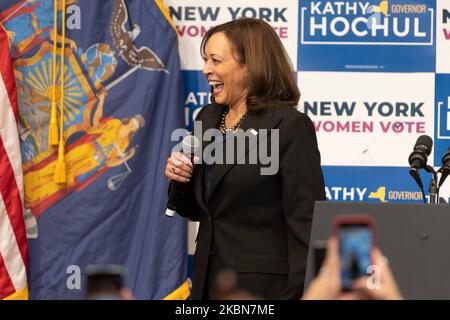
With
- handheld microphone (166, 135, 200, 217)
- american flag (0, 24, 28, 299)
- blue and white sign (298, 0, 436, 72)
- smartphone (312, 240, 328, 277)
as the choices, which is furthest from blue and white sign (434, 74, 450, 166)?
smartphone (312, 240, 328, 277)

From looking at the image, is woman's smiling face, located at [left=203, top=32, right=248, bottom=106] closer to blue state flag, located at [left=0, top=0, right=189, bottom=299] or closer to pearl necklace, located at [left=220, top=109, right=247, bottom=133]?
pearl necklace, located at [left=220, top=109, right=247, bottom=133]

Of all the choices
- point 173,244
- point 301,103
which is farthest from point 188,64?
point 173,244

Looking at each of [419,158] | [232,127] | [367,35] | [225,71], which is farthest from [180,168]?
[367,35]

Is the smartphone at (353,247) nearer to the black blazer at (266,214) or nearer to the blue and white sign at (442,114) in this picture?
the black blazer at (266,214)

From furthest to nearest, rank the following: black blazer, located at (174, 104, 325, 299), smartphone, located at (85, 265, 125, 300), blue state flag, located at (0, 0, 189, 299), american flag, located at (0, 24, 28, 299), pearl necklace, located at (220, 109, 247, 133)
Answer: blue state flag, located at (0, 0, 189, 299), american flag, located at (0, 24, 28, 299), pearl necklace, located at (220, 109, 247, 133), black blazer, located at (174, 104, 325, 299), smartphone, located at (85, 265, 125, 300)

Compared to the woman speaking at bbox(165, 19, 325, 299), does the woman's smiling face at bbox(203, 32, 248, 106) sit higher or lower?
higher

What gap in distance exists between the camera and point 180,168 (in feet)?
7.95

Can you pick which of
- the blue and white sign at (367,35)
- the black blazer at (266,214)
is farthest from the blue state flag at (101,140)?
the black blazer at (266,214)

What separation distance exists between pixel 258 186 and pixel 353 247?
166cm

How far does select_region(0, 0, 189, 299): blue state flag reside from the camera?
3.91 meters

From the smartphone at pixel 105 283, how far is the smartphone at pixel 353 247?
0.22 m

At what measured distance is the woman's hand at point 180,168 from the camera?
7.88 ft

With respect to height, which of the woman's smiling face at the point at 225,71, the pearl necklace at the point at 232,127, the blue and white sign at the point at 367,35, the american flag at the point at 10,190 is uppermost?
the blue and white sign at the point at 367,35
